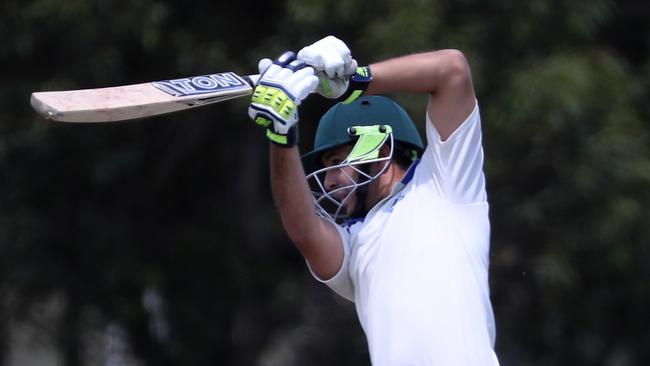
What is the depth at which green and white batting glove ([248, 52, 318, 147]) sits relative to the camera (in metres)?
3.24

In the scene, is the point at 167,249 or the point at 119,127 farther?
the point at 167,249

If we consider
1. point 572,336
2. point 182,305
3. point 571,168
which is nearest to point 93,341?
point 182,305

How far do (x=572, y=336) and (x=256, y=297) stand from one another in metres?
2.58

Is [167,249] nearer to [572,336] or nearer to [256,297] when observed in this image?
[256,297]

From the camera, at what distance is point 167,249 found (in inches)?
370

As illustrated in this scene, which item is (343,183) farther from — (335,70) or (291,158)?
(335,70)

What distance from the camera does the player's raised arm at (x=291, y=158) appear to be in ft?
10.7

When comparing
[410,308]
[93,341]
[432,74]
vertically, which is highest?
[432,74]

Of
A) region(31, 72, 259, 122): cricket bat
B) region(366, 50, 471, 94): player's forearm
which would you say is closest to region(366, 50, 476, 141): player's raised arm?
region(366, 50, 471, 94): player's forearm

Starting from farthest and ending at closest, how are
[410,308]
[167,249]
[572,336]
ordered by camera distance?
[572,336] < [167,249] < [410,308]

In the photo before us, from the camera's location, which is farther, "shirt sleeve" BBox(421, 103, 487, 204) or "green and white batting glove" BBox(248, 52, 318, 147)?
"shirt sleeve" BBox(421, 103, 487, 204)

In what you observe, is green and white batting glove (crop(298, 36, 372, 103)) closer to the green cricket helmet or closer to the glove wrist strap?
the glove wrist strap

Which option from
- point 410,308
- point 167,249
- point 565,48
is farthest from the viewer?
point 167,249

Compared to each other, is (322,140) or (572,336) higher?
(322,140)
